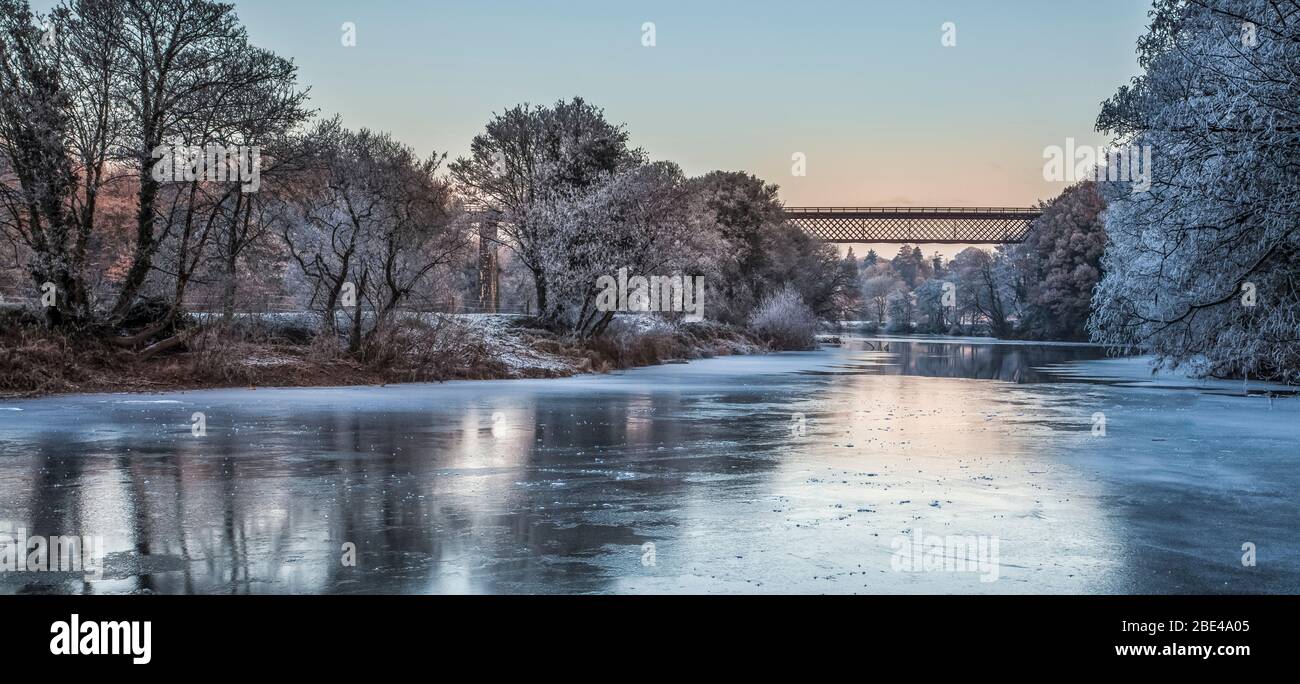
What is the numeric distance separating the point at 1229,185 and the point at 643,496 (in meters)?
12.7

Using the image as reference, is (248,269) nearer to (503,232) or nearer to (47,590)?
(503,232)

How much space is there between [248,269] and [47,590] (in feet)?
81.0

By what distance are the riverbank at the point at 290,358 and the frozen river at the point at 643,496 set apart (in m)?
3.13

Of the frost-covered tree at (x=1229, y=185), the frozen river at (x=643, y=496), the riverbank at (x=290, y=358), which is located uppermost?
the frost-covered tree at (x=1229, y=185)

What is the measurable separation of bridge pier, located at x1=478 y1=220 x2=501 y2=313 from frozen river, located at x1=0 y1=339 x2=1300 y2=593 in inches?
1011

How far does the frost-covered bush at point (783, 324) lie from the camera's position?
2746 inches

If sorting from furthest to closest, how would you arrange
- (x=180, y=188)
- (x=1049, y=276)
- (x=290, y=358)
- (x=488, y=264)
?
(x=1049, y=276)
(x=488, y=264)
(x=290, y=358)
(x=180, y=188)

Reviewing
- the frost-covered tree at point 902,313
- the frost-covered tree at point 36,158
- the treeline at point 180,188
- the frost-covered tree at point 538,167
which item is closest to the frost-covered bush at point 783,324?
the frost-covered tree at point 538,167

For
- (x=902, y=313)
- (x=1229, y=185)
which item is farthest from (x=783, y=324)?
(x=902, y=313)

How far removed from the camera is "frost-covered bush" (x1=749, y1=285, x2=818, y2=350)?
229ft

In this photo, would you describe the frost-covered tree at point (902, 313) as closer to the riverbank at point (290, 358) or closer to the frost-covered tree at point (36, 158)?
the riverbank at point (290, 358)

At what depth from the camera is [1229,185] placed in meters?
17.9

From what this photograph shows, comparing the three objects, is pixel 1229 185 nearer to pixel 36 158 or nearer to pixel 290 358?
pixel 290 358
